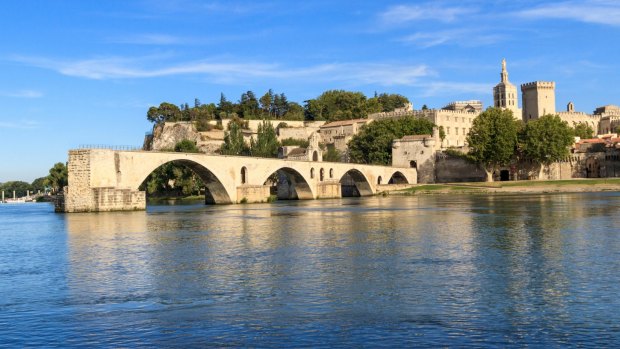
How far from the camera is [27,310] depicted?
567 inches

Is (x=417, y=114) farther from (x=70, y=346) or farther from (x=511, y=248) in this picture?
(x=70, y=346)

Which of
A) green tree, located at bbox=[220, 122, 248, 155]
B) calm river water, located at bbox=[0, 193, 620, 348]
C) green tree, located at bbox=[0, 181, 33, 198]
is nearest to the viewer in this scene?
calm river water, located at bbox=[0, 193, 620, 348]

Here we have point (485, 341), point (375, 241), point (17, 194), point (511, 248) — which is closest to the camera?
point (485, 341)

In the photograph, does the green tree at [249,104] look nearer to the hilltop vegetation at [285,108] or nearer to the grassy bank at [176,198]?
the hilltop vegetation at [285,108]

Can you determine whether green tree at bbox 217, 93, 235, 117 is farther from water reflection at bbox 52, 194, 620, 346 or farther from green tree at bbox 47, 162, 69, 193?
water reflection at bbox 52, 194, 620, 346

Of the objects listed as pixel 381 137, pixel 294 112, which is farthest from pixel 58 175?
pixel 294 112

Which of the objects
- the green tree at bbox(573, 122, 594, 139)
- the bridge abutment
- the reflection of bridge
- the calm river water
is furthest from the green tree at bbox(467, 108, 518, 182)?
the calm river water

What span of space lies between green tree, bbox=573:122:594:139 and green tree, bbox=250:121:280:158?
5695 centimetres

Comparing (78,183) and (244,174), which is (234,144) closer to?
(244,174)

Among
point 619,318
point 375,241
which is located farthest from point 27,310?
point 375,241

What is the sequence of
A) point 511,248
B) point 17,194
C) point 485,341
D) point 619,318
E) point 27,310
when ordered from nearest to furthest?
point 485,341, point 619,318, point 27,310, point 511,248, point 17,194

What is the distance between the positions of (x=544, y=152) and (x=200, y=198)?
44.3 m

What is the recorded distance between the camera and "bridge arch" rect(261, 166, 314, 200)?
78.1 m

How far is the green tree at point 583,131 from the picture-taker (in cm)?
12394
